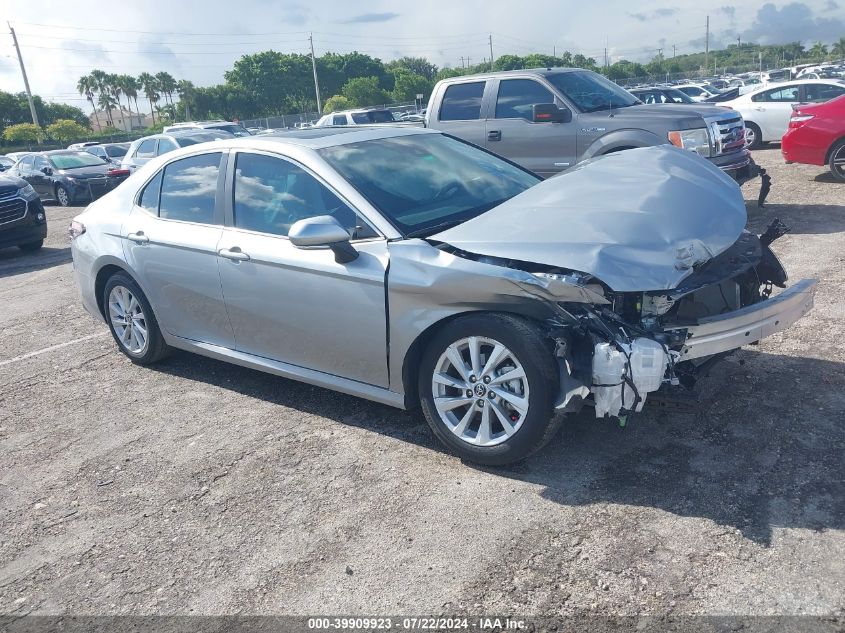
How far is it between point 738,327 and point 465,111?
23.7 feet

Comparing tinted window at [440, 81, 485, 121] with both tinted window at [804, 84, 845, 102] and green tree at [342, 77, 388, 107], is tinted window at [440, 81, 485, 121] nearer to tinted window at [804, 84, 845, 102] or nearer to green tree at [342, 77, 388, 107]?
tinted window at [804, 84, 845, 102]

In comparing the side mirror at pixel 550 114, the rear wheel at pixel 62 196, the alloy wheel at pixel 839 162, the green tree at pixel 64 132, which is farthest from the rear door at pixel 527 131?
the green tree at pixel 64 132

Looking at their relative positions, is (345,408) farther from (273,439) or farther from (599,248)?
(599,248)

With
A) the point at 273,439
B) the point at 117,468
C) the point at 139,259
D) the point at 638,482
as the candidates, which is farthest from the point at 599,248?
the point at 139,259

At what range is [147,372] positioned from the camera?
5.97m

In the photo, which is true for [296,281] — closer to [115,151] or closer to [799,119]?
[799,119]

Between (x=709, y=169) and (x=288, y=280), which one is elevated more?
(x=709, y=169)

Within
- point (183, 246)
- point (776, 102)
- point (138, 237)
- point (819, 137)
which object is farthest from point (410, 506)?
point (776, 102)

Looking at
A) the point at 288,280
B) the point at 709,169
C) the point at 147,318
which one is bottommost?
the point at 147,318

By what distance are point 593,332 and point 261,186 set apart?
243cm

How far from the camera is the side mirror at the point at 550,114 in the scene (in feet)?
30.4

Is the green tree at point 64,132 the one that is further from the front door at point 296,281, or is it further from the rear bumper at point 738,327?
the rear bumper at point 738,327

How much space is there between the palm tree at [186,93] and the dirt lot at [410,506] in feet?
290

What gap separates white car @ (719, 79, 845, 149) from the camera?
16.6 metres
